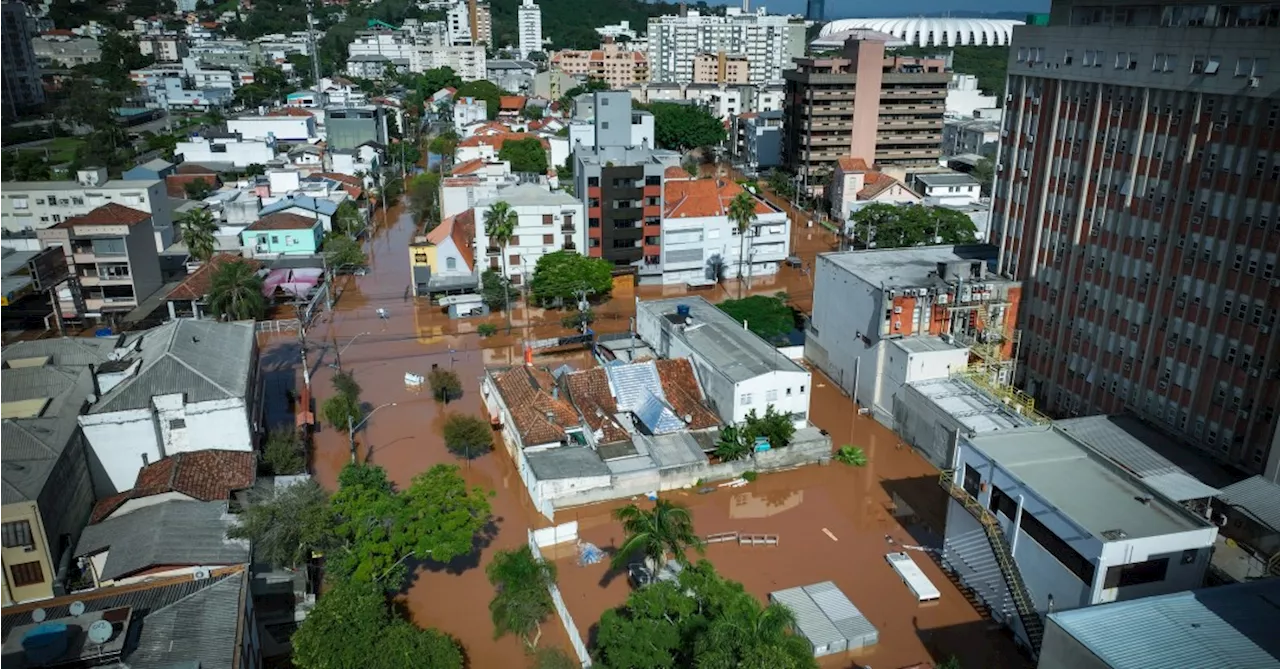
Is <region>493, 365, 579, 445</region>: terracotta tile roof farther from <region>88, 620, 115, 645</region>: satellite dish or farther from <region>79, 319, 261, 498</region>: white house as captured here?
<region>88, 620, 115, 645</region>: satellite dish

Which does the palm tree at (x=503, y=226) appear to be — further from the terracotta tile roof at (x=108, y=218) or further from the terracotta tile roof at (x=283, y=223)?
the terracotta tile roof at (x=108, y=218)

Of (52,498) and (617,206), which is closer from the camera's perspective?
(52,498)

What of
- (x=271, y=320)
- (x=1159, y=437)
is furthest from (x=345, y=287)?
(x=1159, y=437)

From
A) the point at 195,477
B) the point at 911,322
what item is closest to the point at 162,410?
the point at 195,477

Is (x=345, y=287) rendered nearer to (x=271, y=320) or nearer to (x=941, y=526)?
(x=271, y=320)

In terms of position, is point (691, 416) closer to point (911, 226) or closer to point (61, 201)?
point (911, 226)
